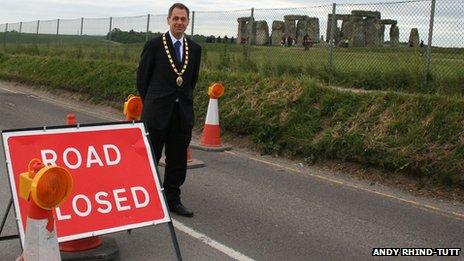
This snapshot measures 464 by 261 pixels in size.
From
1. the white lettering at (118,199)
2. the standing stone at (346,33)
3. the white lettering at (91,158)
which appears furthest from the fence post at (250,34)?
the white lettering at (118,199)

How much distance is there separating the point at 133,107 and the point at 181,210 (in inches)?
48.4

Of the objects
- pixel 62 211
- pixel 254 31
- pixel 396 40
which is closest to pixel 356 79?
pixel 396 40

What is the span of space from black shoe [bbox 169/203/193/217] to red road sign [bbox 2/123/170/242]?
1356mm

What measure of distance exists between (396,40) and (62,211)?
9756mm

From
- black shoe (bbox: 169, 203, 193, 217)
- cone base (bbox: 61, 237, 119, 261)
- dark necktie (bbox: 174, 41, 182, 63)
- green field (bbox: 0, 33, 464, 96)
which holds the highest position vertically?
green field (bbox: 0, 33, 464, 96)

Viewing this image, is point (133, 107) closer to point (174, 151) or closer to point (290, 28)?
point (174, 151)

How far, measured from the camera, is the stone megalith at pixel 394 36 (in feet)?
39.9

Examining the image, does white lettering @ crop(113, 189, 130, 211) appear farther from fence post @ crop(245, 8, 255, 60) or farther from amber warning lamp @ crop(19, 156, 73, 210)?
fence post @ crop(245, 8, 255, 60)

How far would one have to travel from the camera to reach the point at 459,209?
6.73m

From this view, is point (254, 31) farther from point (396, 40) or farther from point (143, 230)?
point (143, 230)

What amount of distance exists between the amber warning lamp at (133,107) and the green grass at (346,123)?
3.58 metres

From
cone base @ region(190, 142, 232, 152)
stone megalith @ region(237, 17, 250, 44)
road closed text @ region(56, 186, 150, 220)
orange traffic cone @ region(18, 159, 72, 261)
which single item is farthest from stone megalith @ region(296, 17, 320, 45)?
orange traffic cone @ region(18, 159, 72, 261)

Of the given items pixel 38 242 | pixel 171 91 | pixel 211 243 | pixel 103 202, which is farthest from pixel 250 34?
pixel 38 242

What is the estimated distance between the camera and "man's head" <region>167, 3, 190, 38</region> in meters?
5.50
